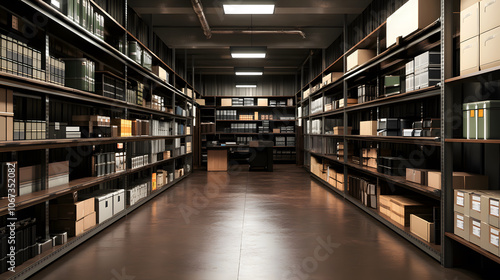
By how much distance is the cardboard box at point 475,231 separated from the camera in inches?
98.2

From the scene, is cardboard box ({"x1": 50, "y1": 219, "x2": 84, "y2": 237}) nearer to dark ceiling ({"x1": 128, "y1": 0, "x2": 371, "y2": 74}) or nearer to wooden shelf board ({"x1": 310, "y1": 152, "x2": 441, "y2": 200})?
wooden shelf board ({"x1": 310, "y1": 152, "x2": 441, "y2": 200})

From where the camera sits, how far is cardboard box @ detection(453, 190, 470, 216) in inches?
104

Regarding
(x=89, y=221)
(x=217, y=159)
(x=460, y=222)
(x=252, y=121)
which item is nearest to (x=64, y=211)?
(x=89, y=221)

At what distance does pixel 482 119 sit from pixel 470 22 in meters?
0.77

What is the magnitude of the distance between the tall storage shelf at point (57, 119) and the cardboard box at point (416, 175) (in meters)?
3.51

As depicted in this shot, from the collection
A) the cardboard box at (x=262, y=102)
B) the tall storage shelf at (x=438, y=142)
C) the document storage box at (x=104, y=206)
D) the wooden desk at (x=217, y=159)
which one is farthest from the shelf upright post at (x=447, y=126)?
the cardboard box at (x=262, y=102)

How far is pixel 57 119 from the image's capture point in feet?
12.8

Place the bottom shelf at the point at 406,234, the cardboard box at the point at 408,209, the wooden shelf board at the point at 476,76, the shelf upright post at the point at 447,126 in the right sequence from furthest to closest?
the cardboard box at the point at 408,209 → the bottom shelf at the point at 406,234 → the shelf upright post at the point at 447,126 → the wooden shelf board at the point at 476,76

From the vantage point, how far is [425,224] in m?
3.23

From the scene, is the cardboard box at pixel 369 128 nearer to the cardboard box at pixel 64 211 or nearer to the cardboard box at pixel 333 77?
the cardboard box at pixel 333 77

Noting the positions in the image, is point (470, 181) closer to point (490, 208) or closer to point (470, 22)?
point (490, 208)

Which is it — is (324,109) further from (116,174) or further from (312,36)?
(116,174)

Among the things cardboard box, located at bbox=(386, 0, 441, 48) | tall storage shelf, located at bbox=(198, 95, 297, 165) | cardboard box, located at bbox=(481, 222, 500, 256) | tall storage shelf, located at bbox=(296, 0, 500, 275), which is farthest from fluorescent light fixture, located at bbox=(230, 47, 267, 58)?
tall storage shelf, located at bbox=(198, 95, 297, 165)

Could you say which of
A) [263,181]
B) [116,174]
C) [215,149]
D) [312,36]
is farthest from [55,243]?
[215,149]
